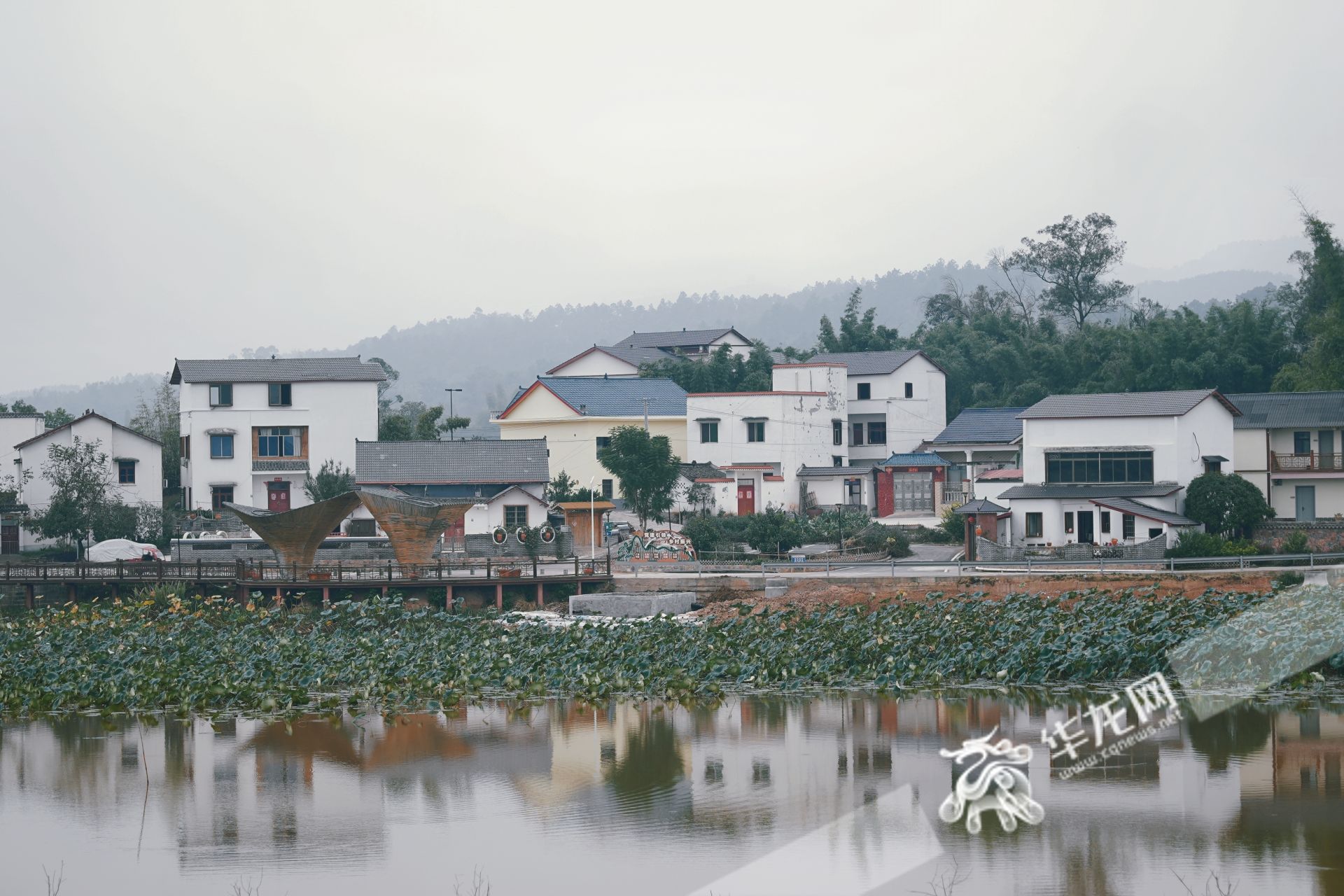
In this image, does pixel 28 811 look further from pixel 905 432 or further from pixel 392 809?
pixel 905 432

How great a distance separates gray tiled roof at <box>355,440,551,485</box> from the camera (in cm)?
4481

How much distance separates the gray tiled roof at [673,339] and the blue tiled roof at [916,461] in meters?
26.2

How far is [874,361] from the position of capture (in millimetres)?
58594

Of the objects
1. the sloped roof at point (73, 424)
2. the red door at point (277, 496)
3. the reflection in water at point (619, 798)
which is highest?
the sloped roof at point (73, 424)

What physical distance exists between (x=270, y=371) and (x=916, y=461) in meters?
23.3

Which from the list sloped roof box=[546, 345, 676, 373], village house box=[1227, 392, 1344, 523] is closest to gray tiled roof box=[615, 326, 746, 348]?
sloped roof box=[546, 345, 676, 373]

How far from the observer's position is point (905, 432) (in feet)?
190

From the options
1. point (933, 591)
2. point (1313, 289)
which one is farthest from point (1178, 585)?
point (1313, 289)

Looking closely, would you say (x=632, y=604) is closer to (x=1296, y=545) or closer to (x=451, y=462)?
(x=451, y=462)

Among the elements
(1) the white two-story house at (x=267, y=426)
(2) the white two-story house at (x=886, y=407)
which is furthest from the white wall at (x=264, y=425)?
(2) the white two-story house at (x=886, y=407)

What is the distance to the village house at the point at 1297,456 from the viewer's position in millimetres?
42250

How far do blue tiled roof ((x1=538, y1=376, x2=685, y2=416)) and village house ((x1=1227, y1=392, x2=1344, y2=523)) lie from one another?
67.3ft

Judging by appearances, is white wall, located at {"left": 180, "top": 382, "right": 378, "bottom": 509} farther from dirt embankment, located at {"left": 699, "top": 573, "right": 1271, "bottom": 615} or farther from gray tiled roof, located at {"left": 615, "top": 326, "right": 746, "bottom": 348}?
gray tiled roof, located at {"left": 615, "top": 326, "right": 746, "bottom": 348}

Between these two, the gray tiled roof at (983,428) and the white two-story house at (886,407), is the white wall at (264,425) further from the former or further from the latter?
the gray tiled roof at (983,428)
